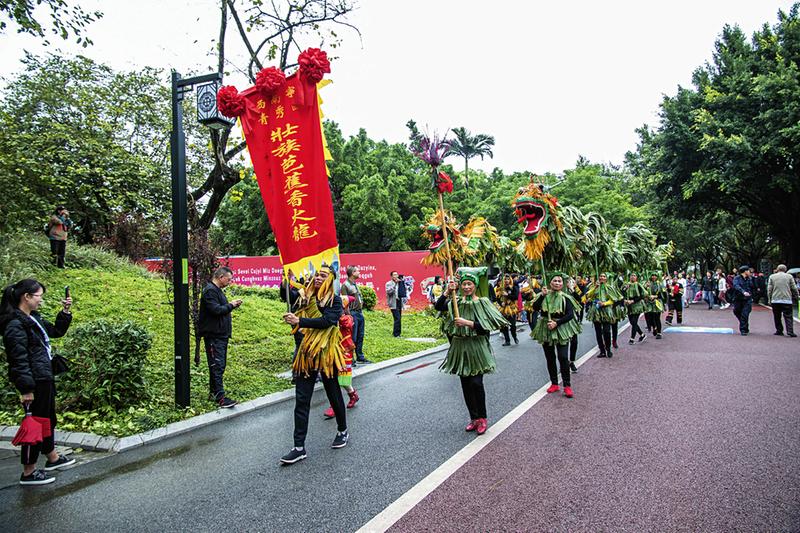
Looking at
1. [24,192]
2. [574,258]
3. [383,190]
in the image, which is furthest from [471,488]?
[383,190]

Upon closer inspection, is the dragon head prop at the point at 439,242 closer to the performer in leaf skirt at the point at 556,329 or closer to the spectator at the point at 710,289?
the performer in leaf skirt at the point at 556,329

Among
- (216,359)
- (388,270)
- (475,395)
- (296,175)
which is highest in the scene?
(296,175)

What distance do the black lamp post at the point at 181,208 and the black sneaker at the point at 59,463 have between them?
5.13 feet

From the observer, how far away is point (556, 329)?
7281 mm

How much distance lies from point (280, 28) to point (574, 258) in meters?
8.25

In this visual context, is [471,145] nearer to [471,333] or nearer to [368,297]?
[368,297]

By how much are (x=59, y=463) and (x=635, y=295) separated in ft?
39.1

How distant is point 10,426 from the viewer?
18.9 feet

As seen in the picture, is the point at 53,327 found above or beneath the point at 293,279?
beneath

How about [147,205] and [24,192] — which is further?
[147,205]

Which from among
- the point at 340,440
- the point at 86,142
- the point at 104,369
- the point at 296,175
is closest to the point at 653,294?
the point at 340,440

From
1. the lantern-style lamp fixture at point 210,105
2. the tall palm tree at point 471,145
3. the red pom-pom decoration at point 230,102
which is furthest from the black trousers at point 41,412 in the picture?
the tall palm tree at point 471,145

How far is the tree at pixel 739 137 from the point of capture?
20828mm

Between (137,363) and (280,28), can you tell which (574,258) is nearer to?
(137,363)
